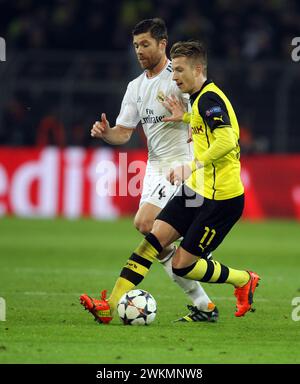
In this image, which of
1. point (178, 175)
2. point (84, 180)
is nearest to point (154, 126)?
point (178, 175)

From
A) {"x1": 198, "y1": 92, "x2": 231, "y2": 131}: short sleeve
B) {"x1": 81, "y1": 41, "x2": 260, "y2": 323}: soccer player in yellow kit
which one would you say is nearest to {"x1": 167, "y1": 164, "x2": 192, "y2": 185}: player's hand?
{"x1": 81, "y1": 41, "x2": 260, "y2": 323}: soccer player in yellow kit

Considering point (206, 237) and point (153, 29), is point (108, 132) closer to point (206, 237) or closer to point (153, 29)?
point (153, 29)

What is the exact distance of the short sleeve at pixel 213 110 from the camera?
8.13 meters

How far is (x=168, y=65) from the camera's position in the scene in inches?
373

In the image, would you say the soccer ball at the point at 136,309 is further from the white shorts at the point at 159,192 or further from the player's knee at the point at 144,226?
the white shorts at the point at 159,192

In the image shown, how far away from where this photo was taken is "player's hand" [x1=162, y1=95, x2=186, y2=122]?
29.1 ft

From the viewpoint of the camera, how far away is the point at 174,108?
29.3 ft

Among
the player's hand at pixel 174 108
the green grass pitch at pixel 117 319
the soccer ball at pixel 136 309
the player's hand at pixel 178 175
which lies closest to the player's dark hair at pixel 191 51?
the player's hand at pixel 174 108

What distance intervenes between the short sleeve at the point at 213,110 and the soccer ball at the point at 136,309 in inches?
60.1

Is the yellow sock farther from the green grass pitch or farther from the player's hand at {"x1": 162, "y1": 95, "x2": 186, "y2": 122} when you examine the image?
the player's hand at {"x1": 162, "y1": 95, "x2": 186, "y2": 122}

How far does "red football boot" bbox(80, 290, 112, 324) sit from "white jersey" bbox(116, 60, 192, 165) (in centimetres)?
168
